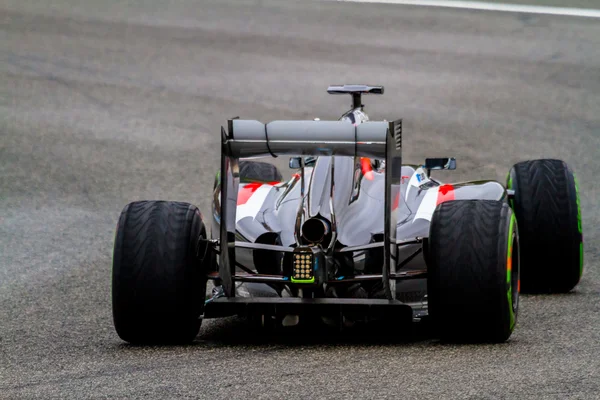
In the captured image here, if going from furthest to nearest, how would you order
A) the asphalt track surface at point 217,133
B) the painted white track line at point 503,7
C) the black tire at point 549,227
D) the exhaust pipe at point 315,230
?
the painted white track line at point 503,7
the black tire at point 549,227
the exhaust pipe at point 315,230
the asphalt track surface at point 217,133

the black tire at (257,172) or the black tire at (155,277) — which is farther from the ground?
the black tire at (257,172)

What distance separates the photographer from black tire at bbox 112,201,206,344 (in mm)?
7262

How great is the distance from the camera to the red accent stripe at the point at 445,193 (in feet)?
27.8

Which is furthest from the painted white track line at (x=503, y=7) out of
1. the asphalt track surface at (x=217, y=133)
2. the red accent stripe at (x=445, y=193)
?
the red accent stripe at (x=445, y=193)

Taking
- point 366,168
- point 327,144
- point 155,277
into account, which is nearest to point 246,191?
point 366,168

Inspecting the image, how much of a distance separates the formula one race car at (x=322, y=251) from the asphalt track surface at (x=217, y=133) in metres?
0.25

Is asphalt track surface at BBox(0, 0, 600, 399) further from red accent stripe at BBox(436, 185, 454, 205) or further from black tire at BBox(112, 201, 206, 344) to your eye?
red accent stripe at BBox(436, 185, 454, 205)

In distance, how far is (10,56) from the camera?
22.9 m

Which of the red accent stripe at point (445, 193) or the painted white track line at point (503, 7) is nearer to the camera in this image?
the red accent stripe at point (445, 193)

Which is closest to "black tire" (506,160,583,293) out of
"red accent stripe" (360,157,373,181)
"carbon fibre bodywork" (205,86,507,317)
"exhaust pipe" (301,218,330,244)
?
"carbon fibre bodywork" (205,86,507,317)

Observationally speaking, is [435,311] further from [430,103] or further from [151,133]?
[430,103]

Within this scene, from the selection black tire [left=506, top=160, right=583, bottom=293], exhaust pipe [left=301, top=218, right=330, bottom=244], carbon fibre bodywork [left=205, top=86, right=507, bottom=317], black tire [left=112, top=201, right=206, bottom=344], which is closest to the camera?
carbon fibre bodywork [left=205, top=86, right=507, bottom=317]

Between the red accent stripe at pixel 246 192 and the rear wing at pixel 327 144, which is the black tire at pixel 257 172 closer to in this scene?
the red accent stripe at pixel 246 192

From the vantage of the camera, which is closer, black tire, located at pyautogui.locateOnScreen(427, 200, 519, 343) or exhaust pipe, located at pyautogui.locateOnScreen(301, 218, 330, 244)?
black tire, located at pyautogui.locateOnScreen(427, 200, 519, 343)
